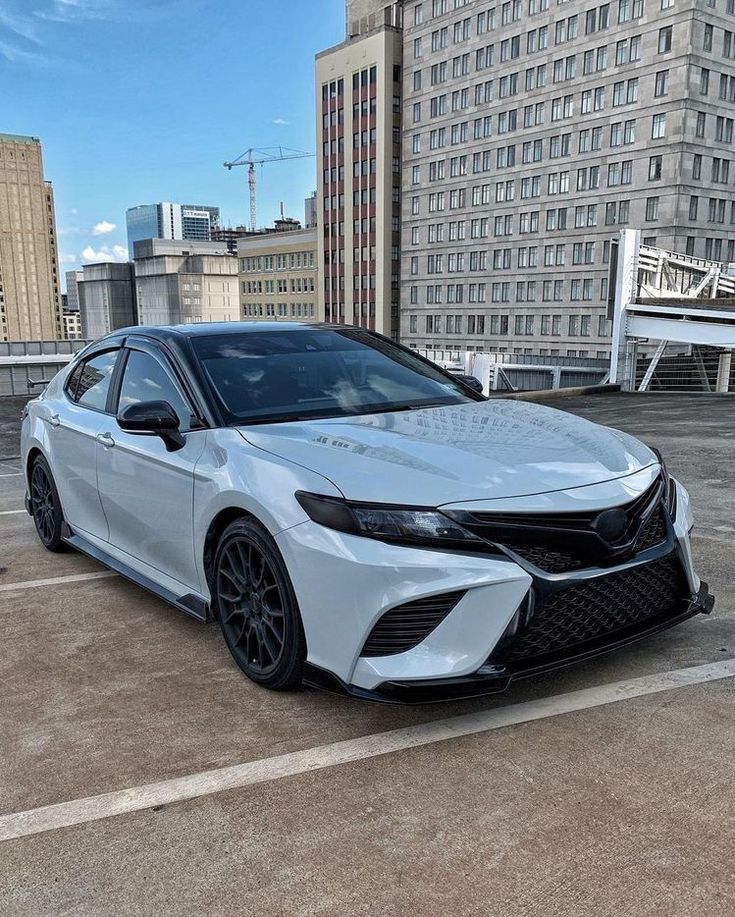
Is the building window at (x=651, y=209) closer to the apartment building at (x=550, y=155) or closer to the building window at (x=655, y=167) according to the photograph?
the apartment building at (x=550, y=155)

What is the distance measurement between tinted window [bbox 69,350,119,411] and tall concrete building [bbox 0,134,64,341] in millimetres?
186534

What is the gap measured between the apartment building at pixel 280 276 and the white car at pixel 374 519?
106943 millimetres

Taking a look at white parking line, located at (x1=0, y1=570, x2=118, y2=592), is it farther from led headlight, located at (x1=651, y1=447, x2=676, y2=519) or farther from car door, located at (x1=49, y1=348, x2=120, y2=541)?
led headlight, located at (x1=651, y1=447, x2=676, y2=519)

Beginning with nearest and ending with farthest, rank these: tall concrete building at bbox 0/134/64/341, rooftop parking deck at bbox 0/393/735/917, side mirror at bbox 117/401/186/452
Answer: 1. rooftop parking deck at bbox 0/393/735/917
2. side mirror at bbox 117/401/186/452
3. tall concrete building at bbox 0/134/64/341

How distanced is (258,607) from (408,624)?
2.59 ft

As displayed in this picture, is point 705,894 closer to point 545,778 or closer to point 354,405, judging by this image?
point 545,778

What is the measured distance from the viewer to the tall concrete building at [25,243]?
17762 cm

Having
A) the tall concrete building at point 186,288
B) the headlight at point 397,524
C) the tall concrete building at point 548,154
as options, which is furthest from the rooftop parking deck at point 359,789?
the tall concrete building at point 186,288

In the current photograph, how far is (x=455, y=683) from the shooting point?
2.74m

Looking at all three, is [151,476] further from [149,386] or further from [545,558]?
[545,558]

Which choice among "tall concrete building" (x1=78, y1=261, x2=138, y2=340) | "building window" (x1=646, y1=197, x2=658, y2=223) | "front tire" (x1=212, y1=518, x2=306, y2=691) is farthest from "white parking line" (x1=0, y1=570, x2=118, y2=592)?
"tall concrete building" (x1=78, y1=261, x2=138, y2=340)

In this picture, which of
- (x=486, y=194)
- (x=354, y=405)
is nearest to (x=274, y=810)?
(x=354, y=405)

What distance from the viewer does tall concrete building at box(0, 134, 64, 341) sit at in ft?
583

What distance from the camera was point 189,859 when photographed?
7.64 feet
